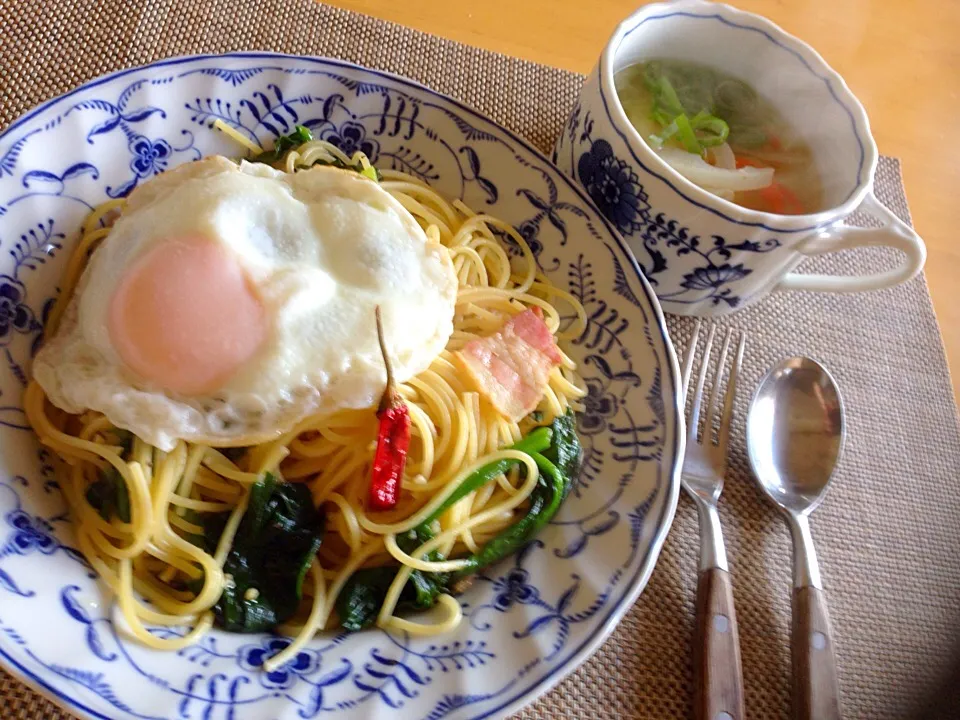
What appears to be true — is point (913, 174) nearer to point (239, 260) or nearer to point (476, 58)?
point (476, 58)

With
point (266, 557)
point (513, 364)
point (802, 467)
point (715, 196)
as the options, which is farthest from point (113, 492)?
point (802, 467)

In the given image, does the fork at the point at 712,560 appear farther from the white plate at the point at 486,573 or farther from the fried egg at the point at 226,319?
the fried egg at the point at 226,319

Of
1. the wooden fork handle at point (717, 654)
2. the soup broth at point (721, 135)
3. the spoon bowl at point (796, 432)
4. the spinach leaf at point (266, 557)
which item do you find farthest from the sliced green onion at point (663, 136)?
the spinach leaf at point (266, 557)

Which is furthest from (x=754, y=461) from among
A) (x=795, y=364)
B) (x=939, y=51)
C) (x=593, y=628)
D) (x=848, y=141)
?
(x=939, y=51)

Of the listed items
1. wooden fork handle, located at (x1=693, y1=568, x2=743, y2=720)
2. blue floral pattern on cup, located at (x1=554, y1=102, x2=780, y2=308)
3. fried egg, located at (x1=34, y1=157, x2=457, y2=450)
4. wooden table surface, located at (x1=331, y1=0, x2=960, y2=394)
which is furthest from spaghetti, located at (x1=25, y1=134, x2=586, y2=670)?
wooden table surface, located at (x1=331, y1=0, x2=960, y2=394)

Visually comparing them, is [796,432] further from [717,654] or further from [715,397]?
[717,654]

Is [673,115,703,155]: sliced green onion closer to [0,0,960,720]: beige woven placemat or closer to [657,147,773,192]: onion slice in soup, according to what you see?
[657,147,773,192]: onion slice in soup
